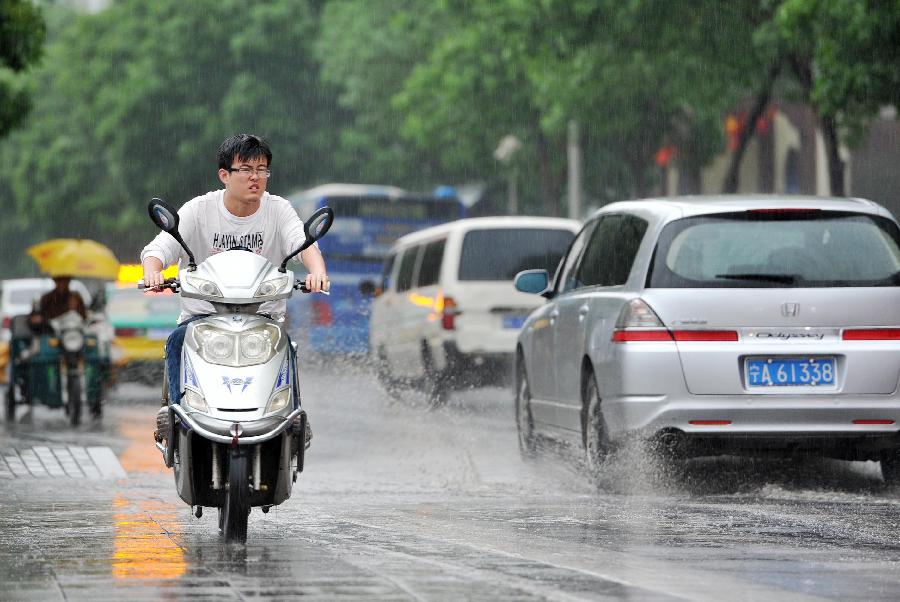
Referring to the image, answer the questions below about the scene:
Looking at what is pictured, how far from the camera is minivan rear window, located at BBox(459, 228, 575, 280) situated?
66.0 ft

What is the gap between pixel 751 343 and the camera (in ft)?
35.2

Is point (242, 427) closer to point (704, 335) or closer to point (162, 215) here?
point (162, 215)

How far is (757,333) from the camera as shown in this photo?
10.8 m

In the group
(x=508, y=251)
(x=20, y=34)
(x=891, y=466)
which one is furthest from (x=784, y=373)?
(x=20, y=34)

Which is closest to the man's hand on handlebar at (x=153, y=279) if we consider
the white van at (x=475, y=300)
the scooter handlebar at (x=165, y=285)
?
the scooter handlebar at (x=165, y=285)

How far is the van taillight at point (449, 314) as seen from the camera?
20.0 meters

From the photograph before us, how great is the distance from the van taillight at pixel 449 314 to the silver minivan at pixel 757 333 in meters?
8.56

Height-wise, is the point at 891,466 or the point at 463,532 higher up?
the point at 463,532

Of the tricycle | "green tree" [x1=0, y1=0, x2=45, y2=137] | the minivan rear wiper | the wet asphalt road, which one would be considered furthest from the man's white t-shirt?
"green tree" [x1=0, y1=0, x2=45, y2=137]

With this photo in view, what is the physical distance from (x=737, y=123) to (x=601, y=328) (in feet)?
114

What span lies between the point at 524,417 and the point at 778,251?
3.23 meters

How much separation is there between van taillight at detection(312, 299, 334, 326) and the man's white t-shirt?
704 inches

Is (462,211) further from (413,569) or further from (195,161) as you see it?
(413,569)

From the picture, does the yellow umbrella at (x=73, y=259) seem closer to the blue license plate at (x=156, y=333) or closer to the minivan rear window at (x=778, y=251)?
the blue license plate at (x=156, y=333)
